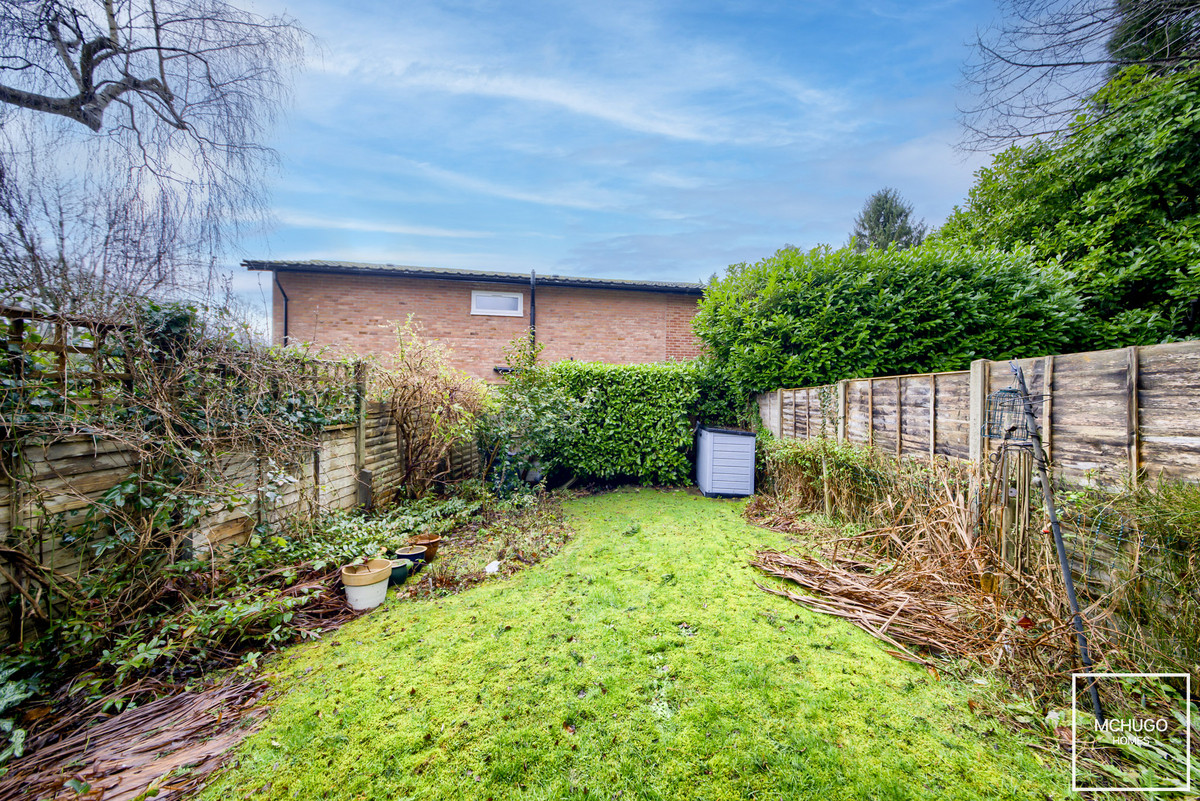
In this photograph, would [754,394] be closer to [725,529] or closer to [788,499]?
[788,499]

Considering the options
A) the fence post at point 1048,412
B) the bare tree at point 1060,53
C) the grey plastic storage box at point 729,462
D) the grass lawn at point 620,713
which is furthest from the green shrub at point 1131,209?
the grass lawn at point 620,713

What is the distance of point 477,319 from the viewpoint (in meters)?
11.1

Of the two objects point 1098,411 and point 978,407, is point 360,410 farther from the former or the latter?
point 1098,411

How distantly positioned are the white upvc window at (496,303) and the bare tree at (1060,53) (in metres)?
9.50

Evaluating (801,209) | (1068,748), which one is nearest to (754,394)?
(1068,748)

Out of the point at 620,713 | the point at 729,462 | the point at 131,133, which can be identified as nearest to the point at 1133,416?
the point at 620,713

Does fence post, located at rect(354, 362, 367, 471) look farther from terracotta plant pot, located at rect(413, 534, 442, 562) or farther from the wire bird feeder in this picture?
the wire bird feeder

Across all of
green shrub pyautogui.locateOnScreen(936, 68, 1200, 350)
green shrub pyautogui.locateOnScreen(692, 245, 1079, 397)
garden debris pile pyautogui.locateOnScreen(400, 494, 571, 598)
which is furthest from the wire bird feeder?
green shrub pyautogui.locateOnScreen(936, 68, 1200, 350)

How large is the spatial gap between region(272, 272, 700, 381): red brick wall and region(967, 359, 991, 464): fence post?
7.15 m

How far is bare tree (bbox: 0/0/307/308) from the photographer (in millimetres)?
3037

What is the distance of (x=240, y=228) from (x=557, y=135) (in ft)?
25.7

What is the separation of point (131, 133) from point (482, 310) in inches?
302

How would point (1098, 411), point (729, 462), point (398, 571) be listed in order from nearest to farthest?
1. point (1098, 411)
2. point (398, 571)
3. point (729, 462)

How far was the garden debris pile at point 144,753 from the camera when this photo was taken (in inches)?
67.5
